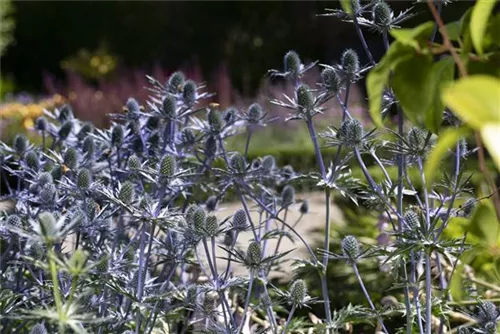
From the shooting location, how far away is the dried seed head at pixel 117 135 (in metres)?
2.23

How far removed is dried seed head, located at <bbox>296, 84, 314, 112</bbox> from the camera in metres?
1.85

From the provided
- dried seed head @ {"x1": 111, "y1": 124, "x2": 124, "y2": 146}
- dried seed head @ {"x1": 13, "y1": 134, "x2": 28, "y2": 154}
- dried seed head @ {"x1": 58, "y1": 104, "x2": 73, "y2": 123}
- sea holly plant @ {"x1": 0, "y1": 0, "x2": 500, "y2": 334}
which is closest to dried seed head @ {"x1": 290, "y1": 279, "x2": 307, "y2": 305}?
sea holly plant @ {"x1": 0, "y1": 0, "x2": 500, "y2": 334}

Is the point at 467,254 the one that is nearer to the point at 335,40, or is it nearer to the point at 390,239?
the point at 390,239

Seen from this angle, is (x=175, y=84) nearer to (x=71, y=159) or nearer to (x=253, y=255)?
(x=71, y=159)

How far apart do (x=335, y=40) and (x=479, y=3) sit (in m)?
12.5

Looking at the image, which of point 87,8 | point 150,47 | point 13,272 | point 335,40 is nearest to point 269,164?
point 13,272

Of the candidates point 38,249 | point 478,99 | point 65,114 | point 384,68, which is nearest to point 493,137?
point 478,99

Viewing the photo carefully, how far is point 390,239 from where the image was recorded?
3.33m

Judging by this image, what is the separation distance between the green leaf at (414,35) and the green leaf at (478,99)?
248 mm

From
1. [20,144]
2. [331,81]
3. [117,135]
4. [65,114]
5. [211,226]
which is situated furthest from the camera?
[65,114]

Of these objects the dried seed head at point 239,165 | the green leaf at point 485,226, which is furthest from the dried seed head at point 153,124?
the green leaf at point 485,226

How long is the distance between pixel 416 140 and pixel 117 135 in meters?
0.89

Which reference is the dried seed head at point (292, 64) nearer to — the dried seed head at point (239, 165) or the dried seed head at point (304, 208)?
the dried seed head at point (239, 165)

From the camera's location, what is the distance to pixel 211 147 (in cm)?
229
